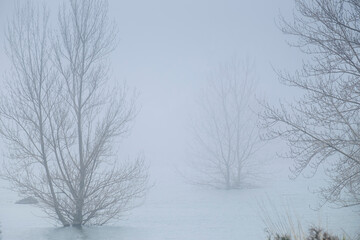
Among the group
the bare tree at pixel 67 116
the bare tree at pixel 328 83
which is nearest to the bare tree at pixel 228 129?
the bare tree at pixel 67 116

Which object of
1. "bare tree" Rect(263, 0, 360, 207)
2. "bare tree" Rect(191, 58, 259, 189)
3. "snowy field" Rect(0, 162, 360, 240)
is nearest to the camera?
"bare tree" Rect(263, 0, 360, 207)

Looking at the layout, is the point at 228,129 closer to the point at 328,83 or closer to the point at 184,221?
the point at 184,221

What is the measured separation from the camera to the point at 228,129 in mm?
28750

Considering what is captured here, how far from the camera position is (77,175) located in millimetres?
11352

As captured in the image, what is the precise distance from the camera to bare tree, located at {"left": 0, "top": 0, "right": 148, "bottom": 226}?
37.0 ft

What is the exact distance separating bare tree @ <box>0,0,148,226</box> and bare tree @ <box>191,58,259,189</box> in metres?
16.0

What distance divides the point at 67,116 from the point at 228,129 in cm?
1853

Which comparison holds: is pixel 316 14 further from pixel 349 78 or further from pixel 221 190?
pixel 221 190

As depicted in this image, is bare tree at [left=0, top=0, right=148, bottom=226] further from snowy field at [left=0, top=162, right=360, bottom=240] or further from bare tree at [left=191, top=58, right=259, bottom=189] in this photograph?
bare tree at [left=191, top=58, right=259, bottom=189]

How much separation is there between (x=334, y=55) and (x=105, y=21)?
754 cm

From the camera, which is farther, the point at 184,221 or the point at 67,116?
the point at 184,221

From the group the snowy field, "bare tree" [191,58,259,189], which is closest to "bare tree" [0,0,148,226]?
the snowy field

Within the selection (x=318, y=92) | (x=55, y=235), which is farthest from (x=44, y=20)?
(x=318, y=92)

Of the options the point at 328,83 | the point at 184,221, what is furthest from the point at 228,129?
the point at 328,83
